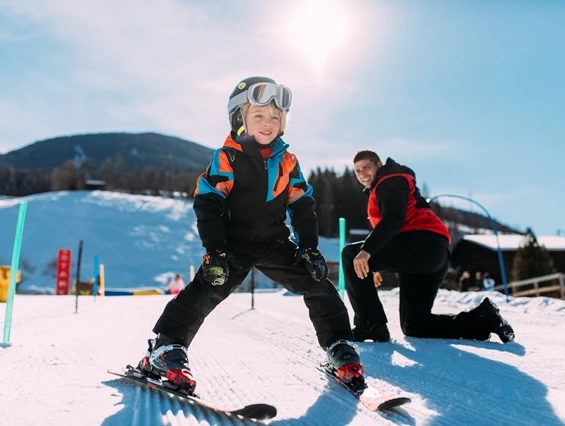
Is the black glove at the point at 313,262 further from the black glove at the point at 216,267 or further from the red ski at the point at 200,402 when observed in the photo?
the red ski at the point at 200,402

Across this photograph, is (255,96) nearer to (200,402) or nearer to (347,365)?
(347,365)

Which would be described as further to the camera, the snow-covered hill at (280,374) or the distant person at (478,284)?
the distant person at (478,284)

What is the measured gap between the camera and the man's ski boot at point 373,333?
117 inches

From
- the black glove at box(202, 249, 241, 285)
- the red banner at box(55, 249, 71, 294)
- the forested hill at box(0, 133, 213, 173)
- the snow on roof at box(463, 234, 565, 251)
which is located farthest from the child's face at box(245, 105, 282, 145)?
the forested hill at box(0, 133, 213, 173)

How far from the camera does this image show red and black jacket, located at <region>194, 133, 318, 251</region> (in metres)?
2.04

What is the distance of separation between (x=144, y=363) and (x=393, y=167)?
2.06m

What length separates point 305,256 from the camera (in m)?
2.04

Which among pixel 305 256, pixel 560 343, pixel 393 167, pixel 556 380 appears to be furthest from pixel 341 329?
pixel 560 343

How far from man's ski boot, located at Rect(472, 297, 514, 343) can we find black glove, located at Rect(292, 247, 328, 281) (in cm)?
139

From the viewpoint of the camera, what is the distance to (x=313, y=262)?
2.02m

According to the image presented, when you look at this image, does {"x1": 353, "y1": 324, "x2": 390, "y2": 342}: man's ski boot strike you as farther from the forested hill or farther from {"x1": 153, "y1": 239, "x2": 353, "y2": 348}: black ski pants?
the forested hill

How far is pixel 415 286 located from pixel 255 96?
176 centimetres

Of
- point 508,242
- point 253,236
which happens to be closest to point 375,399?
point 253,236

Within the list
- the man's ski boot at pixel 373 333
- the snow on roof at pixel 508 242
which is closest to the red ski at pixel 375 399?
the man's ski boot at pixel 373 333
